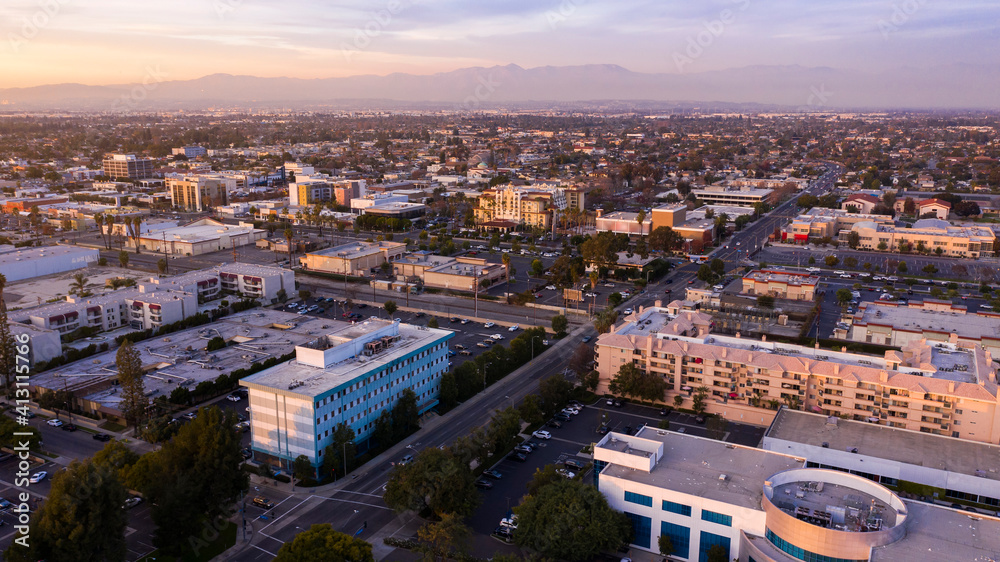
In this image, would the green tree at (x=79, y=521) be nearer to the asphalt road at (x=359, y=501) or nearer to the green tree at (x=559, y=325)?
the asphalt road at (x=359, y=501)

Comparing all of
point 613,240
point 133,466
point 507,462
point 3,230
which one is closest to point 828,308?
point 613,240

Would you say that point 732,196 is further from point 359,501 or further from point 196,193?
point 359,501

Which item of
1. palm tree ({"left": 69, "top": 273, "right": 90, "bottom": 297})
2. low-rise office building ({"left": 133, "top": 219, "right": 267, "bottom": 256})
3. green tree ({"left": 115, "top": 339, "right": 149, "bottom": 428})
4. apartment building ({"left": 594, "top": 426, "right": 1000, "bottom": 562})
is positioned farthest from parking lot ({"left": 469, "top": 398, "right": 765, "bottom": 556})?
low-rise office building ({"left": 133, "top": 219, "right": 267, "bottom": 256})

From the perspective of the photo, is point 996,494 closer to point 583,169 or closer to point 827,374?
point 827,374

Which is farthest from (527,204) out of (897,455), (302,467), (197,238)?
(302,467)

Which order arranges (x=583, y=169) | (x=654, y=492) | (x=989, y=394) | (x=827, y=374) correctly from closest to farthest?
(x=654, y=492), (x=989, y=394), (x=827, y=374), (x=583, y=169)

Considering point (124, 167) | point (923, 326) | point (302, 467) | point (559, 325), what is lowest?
point (302, 467)
